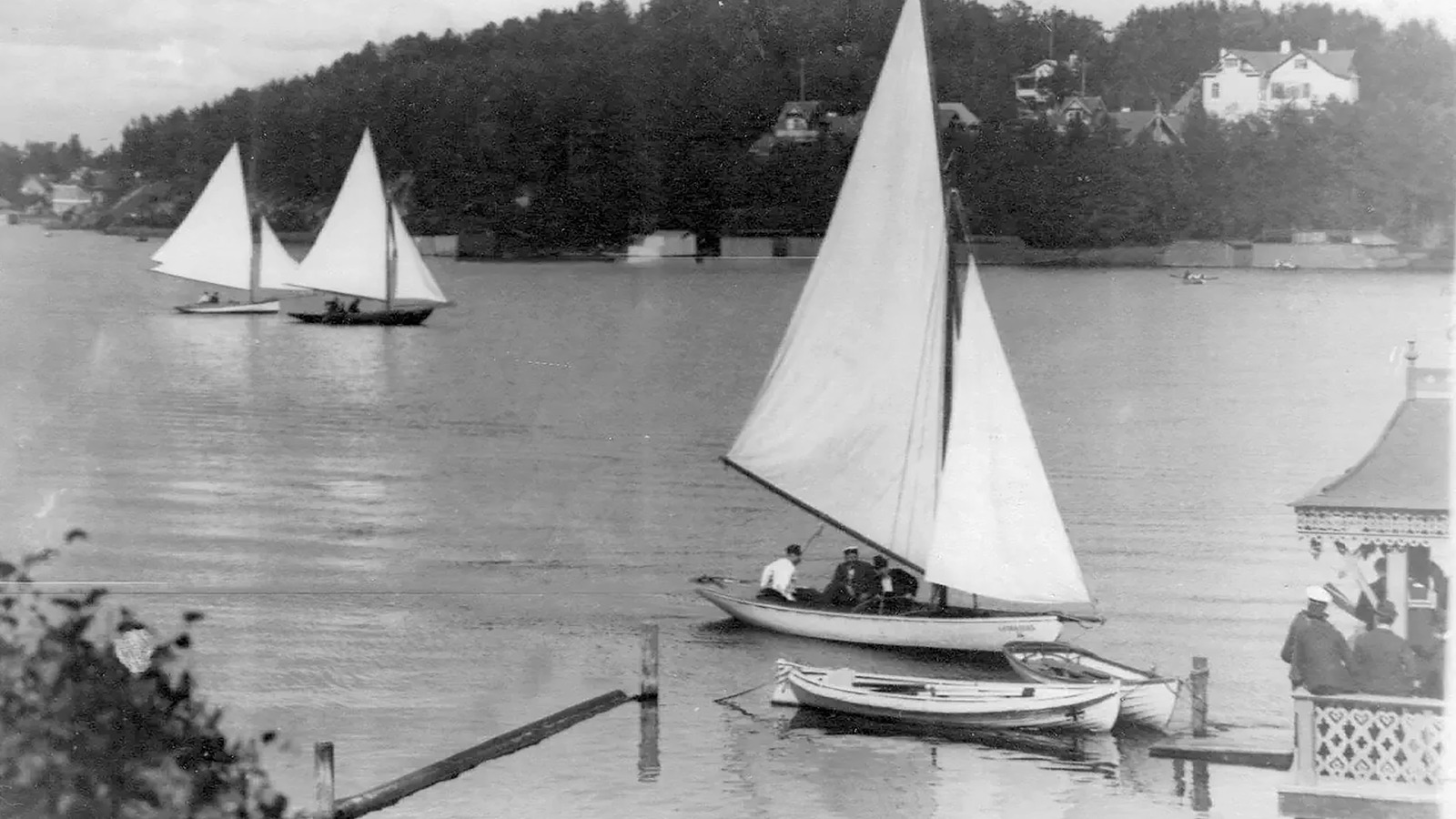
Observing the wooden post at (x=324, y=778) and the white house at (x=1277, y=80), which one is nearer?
the wooden post at (x=324, y=778)

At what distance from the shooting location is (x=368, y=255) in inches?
3895

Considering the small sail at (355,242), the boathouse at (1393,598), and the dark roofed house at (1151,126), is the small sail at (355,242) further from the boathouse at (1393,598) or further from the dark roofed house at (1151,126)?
the boathouse at (1393,598)

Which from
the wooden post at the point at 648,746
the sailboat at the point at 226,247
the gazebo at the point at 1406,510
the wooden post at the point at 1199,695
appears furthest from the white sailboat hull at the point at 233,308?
the gazebo at the point at 1406,510

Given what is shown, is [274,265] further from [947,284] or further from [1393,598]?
[1393,598]

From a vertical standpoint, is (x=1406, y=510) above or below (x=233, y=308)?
above

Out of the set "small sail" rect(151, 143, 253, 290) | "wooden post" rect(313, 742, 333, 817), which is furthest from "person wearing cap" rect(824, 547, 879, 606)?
"small sail" rect(151, 143, 253, 290)

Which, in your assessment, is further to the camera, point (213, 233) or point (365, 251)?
point (213, 233)

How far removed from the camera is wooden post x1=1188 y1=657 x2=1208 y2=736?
73.3 ft

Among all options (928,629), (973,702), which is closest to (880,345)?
(928,629)

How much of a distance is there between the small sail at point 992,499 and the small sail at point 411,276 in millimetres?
72405

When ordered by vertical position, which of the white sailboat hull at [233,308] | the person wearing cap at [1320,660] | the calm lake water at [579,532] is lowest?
the calm lake water at [579,532]

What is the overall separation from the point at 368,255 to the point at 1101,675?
7862cm

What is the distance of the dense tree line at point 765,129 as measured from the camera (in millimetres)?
142625

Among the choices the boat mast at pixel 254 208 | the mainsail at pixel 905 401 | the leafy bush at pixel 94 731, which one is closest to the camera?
the leafy bush at pixel 94 731
